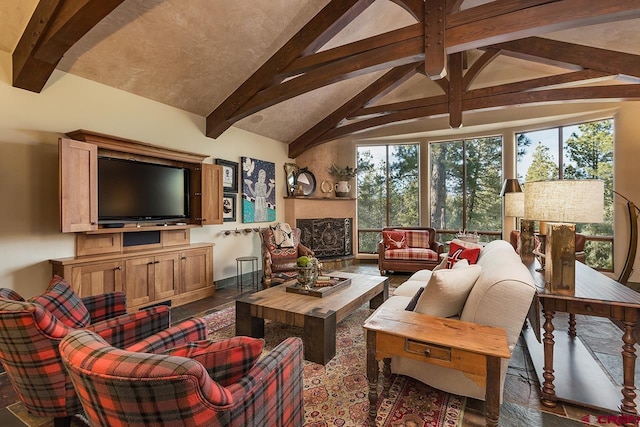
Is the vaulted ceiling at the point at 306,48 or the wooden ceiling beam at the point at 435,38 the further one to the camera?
the wooden ceiling beam at the point at 435,38

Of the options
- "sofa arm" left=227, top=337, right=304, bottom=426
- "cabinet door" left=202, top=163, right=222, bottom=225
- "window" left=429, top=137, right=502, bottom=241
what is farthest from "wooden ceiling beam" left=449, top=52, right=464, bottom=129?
"sofa arm" left=227, top=337, right=304, bottom=426

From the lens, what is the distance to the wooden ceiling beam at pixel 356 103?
532 cm

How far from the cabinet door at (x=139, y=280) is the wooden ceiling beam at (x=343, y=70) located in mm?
2450

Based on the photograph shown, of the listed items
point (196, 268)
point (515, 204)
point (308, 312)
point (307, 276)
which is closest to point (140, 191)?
point (196, 268)

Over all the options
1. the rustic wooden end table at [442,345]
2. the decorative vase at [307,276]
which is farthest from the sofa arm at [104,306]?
the rustic wooden end table at [442,345]

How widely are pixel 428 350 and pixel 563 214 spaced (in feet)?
4.15

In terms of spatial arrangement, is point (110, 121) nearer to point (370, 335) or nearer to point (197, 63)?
point (197, 63)

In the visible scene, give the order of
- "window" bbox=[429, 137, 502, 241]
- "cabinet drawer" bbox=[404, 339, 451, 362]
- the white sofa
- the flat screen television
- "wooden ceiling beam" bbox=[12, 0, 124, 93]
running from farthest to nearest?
1. "window" bbox=[429, 137, 502, 241]
2. the flat screen television
3. "wooden ceiling beam" bbox=[12, 0, 124, 93]
4. the white sofa
5. "cabinet drawer" bbox=[404, 339, 451, 362]

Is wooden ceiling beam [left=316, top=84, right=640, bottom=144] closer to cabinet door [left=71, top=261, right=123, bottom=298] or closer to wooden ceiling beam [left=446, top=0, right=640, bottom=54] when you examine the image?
wooden ceiling beam [left=446, top=0, right=640, bottom=54]

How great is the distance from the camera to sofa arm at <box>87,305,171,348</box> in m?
1.67

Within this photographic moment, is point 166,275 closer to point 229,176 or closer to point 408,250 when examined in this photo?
point 229,176

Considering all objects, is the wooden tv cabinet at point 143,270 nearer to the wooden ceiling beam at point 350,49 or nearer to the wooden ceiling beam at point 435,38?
the wooden ceiling beam at point 350,49

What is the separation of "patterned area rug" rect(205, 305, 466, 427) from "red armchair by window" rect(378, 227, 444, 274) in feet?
9.81

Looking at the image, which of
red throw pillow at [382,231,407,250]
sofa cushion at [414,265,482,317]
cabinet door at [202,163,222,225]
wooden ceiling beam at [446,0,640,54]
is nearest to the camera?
sofa cushion at [414,265,482,317]
